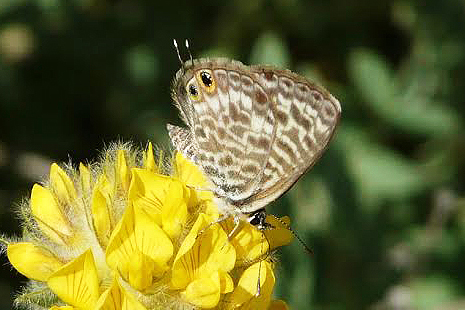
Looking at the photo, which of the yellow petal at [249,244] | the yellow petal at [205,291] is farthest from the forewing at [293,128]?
the yellow petal at [205,291]

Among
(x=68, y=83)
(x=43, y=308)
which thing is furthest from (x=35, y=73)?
(x=43, y=308)

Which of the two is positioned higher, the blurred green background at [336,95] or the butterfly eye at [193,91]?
the butterfly eye at [193,91]

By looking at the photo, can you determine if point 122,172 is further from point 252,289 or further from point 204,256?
point 252,289

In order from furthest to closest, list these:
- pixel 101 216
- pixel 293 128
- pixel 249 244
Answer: pixel 293 128, pixel 249 244, pixel 101 216

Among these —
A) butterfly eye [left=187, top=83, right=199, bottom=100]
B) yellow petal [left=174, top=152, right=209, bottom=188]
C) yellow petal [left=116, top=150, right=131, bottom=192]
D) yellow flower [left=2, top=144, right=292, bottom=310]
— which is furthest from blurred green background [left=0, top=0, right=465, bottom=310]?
yellow petal [left=116, top=150, right=131, bottom=192]

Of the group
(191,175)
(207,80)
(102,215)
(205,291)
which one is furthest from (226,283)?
(207,80)

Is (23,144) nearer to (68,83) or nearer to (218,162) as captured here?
(68,83)

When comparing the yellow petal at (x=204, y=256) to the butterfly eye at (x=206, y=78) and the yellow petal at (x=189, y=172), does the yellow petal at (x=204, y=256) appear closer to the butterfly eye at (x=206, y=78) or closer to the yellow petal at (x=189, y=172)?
the yellow petal at (x=189, y=172)
